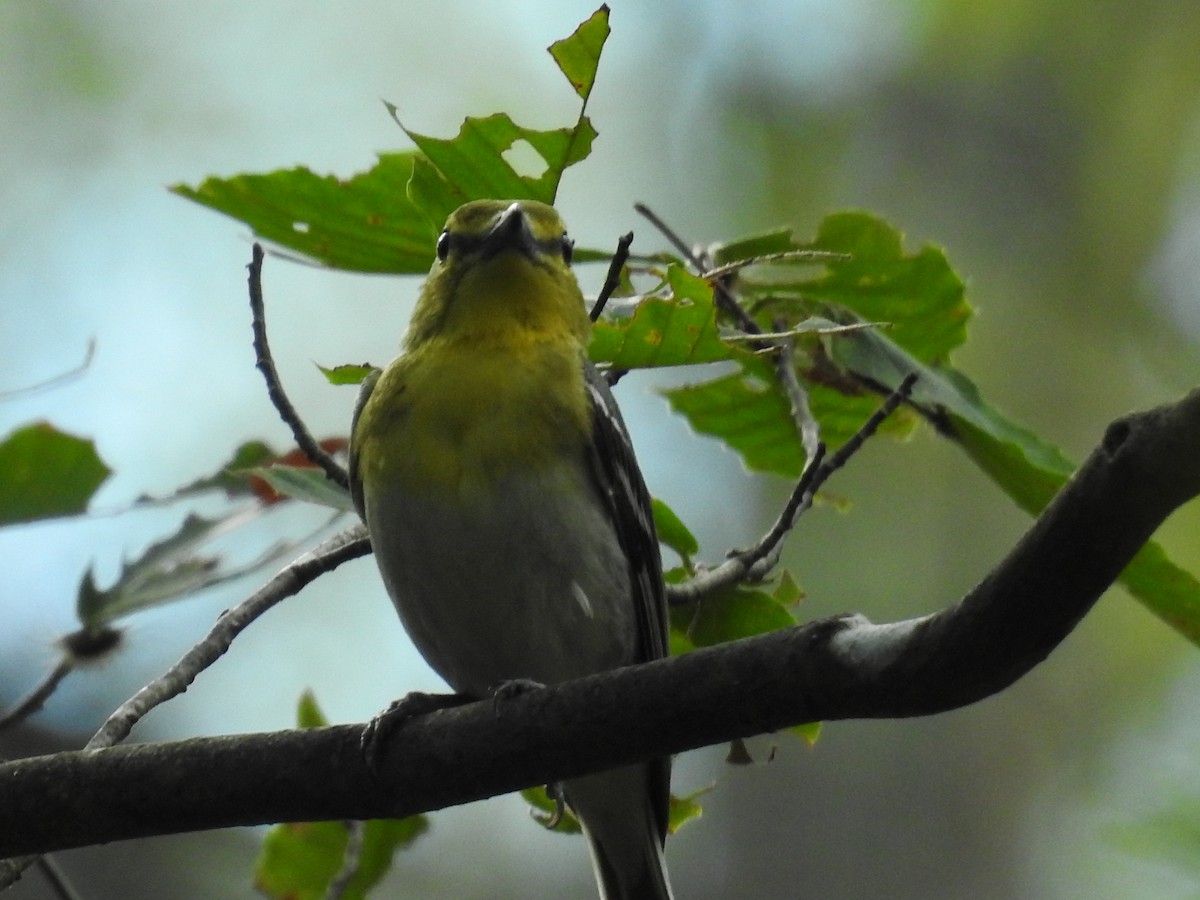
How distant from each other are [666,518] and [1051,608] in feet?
6.92

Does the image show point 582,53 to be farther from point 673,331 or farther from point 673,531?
point 673,531

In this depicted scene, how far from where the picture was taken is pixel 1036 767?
11383mm

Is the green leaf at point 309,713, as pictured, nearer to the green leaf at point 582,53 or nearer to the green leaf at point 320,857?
the green leaf at point 320,857

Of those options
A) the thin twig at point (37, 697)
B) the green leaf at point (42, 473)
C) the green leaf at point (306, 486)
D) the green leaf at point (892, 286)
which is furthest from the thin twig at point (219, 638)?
the green leaf at point (892, 286)

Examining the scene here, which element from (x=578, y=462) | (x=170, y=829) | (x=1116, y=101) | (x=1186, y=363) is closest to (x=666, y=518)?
(x=578, y=462)

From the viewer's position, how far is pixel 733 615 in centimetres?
410

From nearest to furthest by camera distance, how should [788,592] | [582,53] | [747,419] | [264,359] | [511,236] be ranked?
[582,53], [264,359], [511,236], [747,419], [788,592]

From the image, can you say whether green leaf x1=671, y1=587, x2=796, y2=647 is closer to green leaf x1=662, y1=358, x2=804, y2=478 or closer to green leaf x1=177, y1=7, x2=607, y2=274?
green leaf x1=662, y1=358, x2=804, y2=478

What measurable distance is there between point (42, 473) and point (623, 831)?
2095mm

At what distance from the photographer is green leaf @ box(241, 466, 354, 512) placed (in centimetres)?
389

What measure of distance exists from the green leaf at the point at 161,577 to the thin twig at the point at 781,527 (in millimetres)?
1225

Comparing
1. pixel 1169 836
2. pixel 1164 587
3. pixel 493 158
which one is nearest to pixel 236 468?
pixel 493 158

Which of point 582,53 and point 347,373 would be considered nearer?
point 582,53

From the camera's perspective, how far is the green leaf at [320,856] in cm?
474
